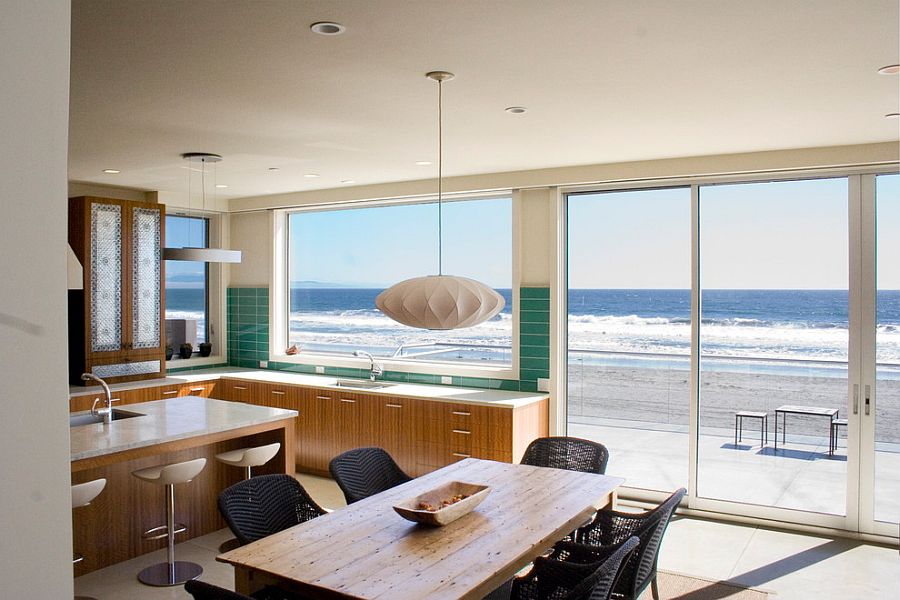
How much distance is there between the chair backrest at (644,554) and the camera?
9.76ft

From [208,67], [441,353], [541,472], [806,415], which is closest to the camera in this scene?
[208,67]

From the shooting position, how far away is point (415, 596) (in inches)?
88.9

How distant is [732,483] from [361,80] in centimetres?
390

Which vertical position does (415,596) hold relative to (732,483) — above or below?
above

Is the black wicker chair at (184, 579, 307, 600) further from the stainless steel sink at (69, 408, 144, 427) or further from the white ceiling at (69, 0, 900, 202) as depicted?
the stainless steel sink at (69, 408, 144, 427)

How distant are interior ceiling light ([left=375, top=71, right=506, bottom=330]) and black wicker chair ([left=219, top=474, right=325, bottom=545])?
96 cm

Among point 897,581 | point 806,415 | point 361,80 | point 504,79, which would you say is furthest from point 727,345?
point 361,80

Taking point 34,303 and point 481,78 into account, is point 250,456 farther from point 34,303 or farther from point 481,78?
point 34,303

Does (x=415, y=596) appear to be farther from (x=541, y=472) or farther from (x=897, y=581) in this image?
(x=897, y=581)

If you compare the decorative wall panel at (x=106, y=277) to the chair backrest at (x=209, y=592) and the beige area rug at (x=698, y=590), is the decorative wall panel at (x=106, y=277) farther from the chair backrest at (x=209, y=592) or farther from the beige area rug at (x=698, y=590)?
the beige area rug at (x=698, y=590)

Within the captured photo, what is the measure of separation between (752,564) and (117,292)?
17.2 ft

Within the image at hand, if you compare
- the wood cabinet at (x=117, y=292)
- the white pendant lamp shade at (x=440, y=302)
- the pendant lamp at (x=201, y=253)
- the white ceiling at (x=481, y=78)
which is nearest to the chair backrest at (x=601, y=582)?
the white pendant lamp shade at (x=440, y=302)

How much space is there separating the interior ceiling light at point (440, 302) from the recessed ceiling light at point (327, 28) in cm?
61

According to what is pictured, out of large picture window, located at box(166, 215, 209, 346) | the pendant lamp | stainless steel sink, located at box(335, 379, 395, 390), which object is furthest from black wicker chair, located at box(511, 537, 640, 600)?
large picture window, located at box(166, 215, 209, 346)
